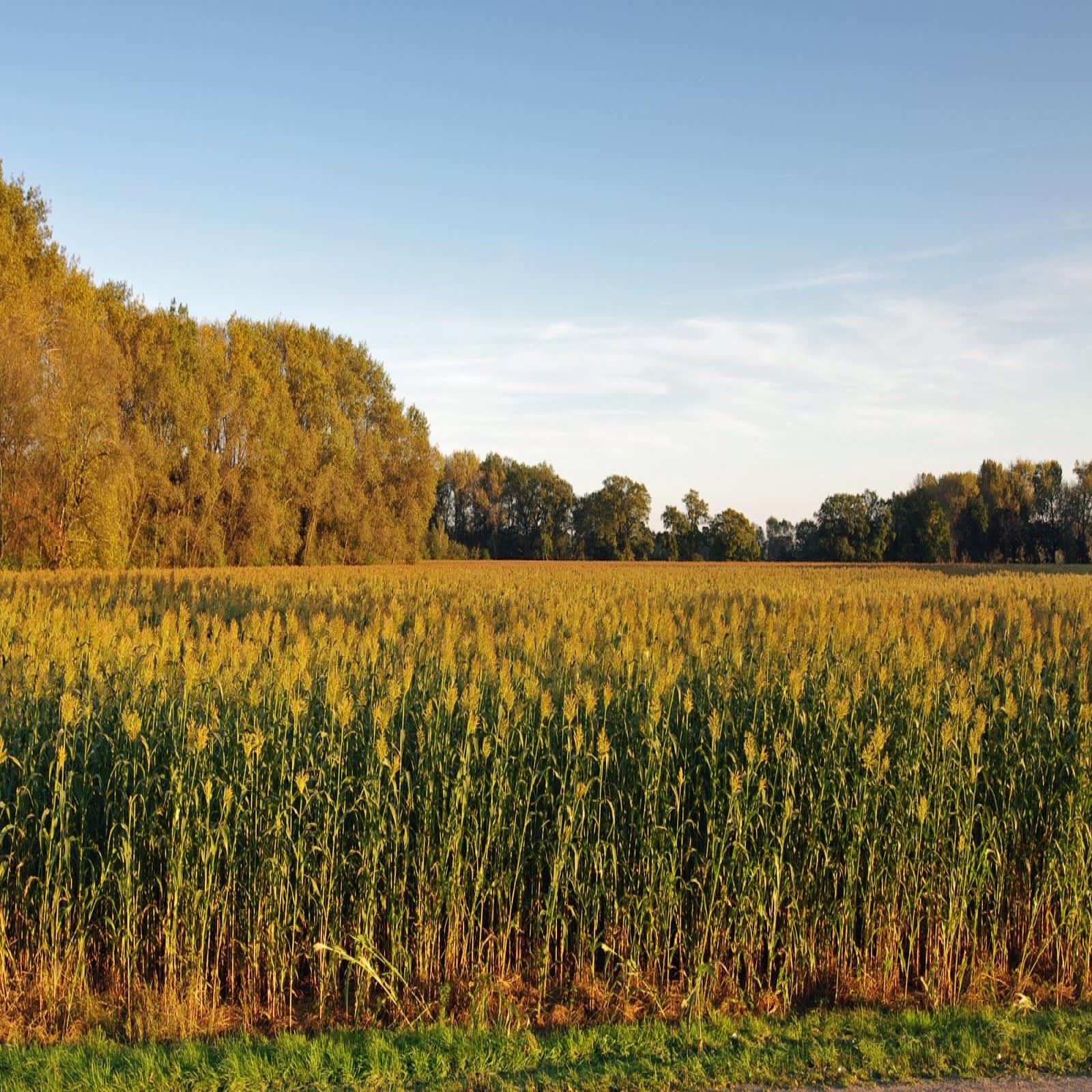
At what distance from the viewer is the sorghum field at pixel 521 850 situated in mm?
5039

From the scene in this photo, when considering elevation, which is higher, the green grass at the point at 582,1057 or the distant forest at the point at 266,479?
the distant forest at the point at 266,479

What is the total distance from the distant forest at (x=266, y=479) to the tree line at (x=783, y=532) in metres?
0.20

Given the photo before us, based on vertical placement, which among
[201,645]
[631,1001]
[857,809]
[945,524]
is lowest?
[631,1001]

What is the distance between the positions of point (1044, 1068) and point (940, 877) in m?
1.35

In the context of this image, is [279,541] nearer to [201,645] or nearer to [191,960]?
[201,645]

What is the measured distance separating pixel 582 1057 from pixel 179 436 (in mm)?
40847

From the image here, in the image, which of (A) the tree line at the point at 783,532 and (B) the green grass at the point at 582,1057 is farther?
(A) the tree line at the point at 783,532

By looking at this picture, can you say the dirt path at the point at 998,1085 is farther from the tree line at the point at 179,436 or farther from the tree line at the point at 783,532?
the tree line at the point at 783,532

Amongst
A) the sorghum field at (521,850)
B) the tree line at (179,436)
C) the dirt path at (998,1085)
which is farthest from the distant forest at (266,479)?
the dirt path at (998,1085)

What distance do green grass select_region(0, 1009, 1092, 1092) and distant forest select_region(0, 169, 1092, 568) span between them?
98.1ft

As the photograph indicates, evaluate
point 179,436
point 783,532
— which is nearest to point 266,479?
point 179,436

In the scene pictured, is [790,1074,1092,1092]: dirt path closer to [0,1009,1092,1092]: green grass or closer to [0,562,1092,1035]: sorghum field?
[0,1009,1092,1092]: green grass

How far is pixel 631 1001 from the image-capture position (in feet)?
16.7

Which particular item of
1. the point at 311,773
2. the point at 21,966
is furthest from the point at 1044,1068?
the point at 21,966
